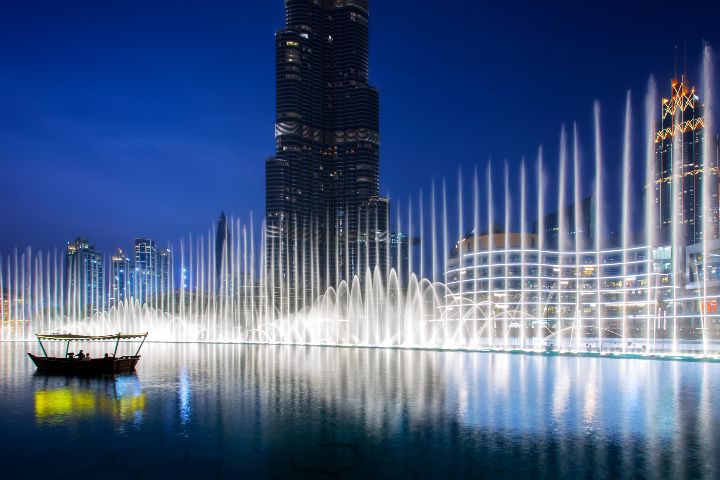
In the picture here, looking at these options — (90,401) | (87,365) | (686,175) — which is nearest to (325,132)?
(686,175)

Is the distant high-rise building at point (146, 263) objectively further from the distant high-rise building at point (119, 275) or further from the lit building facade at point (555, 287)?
the lit building facade at point (555, 287)

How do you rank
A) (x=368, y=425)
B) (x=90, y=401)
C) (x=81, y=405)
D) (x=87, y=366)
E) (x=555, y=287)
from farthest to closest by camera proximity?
1. (x=555, y=287)
2. (x=87, y=366)
3. (x=90, y=401)
4. (x=81, y=405)
5. (x=368, y=425)

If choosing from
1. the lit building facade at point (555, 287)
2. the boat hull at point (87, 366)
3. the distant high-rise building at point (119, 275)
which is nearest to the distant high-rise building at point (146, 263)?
the distant high-rise building at point (119, 275)

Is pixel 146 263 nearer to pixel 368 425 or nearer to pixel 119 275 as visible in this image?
pixel 119 275

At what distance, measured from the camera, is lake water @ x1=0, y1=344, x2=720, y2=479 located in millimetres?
12820

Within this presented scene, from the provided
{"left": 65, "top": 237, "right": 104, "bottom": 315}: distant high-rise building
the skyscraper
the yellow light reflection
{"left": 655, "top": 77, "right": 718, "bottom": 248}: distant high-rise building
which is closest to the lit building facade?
the skyscraper

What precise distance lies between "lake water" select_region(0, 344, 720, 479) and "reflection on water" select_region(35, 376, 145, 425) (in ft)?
0.28

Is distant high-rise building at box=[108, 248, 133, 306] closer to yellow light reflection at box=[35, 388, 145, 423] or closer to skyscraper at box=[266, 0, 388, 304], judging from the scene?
skyscraper at box=[266, 0, 388, 304]

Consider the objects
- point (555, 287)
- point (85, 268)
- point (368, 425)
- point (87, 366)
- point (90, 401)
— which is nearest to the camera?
point (368, 425)

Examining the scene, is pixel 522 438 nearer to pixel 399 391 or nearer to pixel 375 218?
pixel 399 391

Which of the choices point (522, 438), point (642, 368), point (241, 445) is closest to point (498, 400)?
point (522, 438)

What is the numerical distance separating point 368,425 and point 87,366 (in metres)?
22.7

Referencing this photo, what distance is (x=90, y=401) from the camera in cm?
2233

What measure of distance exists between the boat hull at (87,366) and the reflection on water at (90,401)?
104 inches
